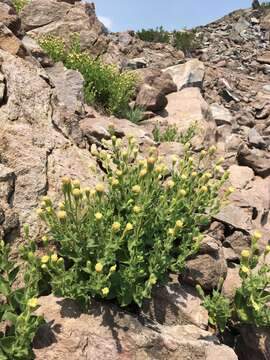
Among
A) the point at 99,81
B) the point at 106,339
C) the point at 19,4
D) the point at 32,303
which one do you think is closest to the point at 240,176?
the point at 99,81

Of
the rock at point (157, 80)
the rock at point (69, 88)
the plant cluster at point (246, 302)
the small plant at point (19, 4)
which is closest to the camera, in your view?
the plant cluster at point (246, 302)

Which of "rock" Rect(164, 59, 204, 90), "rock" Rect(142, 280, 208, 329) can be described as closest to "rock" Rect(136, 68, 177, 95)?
"rock" Rect(164, 59, 204, 90)

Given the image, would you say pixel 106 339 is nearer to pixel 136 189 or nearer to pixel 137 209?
pixel 137 209

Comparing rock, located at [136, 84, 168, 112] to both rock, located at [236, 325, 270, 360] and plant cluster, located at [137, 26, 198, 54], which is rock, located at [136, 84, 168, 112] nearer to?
rock, located at [236, 325, 270, 360]

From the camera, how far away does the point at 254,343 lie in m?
4.82

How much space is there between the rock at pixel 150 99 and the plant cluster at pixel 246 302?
7.21 metres

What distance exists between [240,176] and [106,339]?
5801 mm

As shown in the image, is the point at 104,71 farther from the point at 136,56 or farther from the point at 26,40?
the point at 136,56

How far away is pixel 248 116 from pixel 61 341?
12884 mm

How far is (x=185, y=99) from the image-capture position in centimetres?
1206

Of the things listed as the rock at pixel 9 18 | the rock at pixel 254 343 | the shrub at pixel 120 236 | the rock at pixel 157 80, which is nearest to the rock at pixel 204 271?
the shrub at pixel 120 236

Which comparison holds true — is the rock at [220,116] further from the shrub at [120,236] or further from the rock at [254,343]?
the rock at [254,343]

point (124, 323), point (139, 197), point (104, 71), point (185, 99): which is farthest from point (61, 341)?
point (185, 99)

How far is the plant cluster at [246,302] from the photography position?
14.7 feet
